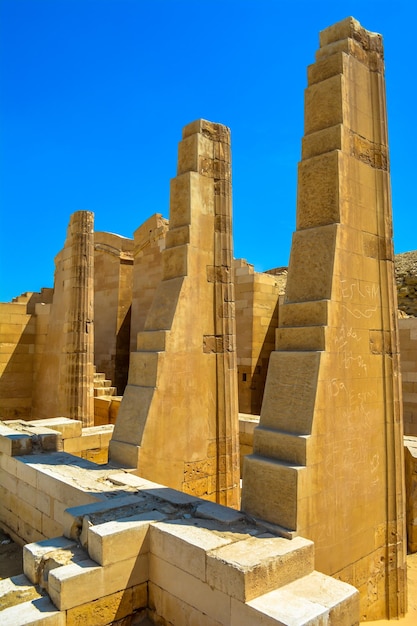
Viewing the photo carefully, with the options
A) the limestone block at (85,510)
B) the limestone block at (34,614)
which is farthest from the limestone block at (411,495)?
the limestone block at (34,614)

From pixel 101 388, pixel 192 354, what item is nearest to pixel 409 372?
pixel 192 354

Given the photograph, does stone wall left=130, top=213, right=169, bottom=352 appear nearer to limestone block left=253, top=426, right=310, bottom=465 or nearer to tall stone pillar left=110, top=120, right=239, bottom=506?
tall stone pillar left=110, top=120, right=239, bottom=506

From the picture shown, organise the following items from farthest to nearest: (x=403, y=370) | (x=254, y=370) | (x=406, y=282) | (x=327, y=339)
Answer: (x=406, y=282) → (x=254, y=370) → (x=403, y=370) → (x=327, y=339)

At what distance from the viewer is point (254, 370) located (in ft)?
41.2

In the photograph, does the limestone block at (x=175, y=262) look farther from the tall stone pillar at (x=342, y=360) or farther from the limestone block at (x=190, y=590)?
the limestone block at (x=190, y=590)

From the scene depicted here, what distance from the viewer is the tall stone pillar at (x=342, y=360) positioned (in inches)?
178

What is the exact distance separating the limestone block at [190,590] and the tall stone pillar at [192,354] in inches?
70.2

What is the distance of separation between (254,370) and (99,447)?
16.1 ft

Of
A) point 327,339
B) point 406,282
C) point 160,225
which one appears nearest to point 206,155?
point 327,339

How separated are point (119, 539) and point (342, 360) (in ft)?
9.00

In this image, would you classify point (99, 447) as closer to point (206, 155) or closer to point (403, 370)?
point (206, 155)

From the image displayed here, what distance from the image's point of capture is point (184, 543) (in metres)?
3.97

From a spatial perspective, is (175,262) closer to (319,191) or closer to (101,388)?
(319,191)

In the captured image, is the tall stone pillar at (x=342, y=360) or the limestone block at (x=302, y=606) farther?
the tall stone pillar at (x=342, y=360)
